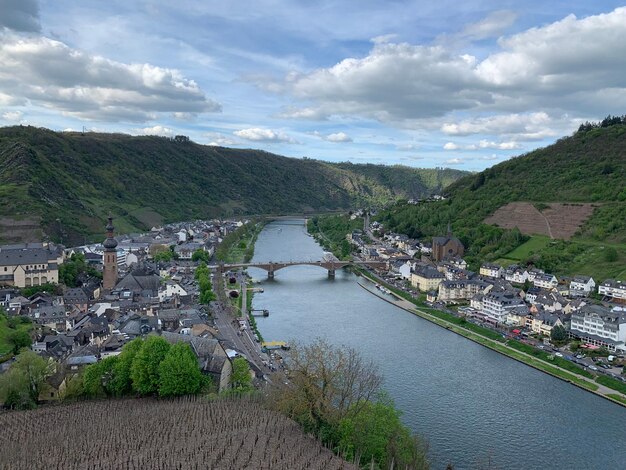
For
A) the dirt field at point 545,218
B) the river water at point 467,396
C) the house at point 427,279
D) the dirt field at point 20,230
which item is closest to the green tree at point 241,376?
the river water at point 467,396

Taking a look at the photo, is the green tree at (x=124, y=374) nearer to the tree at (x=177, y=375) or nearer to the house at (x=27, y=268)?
the tree at (x=177, y=375)

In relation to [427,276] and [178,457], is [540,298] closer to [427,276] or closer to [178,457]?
[427,276]

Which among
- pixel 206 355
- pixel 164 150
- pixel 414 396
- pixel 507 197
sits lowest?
pixel 414 396

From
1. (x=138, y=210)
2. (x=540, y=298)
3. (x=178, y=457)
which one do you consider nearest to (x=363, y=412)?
(x=178, y=457)

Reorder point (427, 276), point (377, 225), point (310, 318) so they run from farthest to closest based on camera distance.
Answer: point (377, 225), point (427, 276), point (310, 318)

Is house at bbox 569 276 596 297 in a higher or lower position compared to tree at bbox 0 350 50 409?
higher

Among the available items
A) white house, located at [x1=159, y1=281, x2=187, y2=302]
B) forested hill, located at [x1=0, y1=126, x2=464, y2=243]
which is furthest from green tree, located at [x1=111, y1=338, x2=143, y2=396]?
forested hill, located at [x1=0, y1=126, x2=464, y2=243]

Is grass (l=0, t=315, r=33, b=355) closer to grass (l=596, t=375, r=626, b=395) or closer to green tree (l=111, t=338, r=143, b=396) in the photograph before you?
green tree (l=111, t=338, r=143, b=396)
